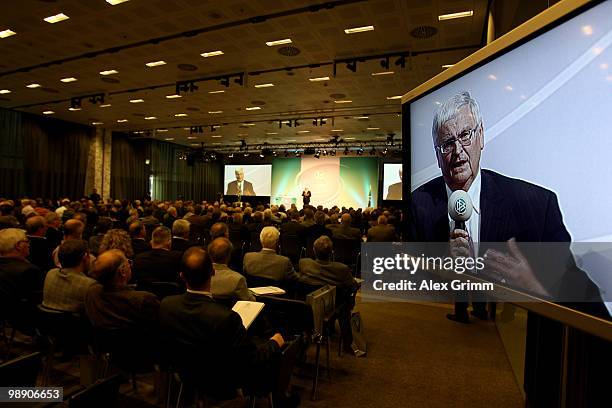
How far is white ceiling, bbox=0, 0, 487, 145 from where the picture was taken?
246 inches

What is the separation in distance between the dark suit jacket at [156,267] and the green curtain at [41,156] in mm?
14655

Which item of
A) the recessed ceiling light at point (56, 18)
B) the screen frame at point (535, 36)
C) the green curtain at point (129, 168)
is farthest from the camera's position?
the green curtain at point (129, 168)

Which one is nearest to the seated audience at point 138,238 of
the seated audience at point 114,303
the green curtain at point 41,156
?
the seated audience at point 114,303

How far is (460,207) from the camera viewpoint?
1.40m

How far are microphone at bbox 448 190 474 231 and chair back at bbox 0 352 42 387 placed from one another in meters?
1.85

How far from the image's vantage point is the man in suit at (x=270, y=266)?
3.57 metres

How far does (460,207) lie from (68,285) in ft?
8.52

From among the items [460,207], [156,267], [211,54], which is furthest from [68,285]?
[211,54]

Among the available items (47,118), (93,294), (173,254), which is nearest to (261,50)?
(173,254)

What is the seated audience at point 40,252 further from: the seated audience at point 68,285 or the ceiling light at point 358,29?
the ceiling light at point 358,29

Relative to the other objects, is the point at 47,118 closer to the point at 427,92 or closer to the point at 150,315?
the point at 150,315

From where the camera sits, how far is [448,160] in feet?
4.83

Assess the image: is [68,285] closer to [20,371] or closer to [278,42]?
[20,371]

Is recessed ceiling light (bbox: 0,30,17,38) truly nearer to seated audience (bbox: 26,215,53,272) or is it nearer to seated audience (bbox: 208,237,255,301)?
seated audience (bbox: 26,215,53,272)
